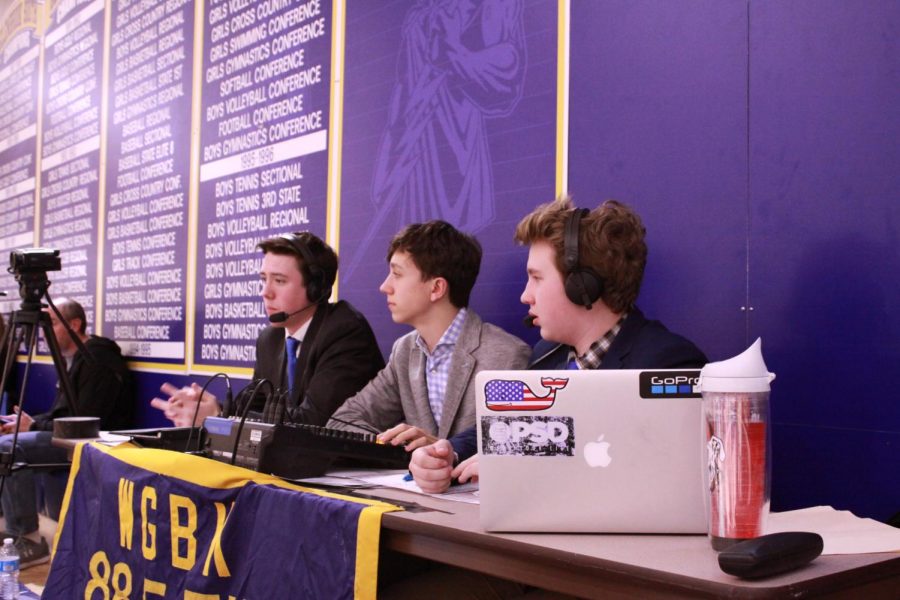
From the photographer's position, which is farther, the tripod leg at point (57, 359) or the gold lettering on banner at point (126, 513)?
the tripod leg at point (57, 359)

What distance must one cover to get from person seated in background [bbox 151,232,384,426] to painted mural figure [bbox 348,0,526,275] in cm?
31

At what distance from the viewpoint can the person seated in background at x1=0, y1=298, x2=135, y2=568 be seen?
3668 millimetres

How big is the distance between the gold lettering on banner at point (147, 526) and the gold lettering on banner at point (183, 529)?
0.24 ft

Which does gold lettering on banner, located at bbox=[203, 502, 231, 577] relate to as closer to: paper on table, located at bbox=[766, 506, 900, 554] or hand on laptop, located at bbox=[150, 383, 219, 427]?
hand on laptop, located at bbox=[150, 383, 219, 427]

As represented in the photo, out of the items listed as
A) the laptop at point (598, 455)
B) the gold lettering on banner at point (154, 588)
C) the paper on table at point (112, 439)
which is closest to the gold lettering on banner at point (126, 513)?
the gold lettering on banner at point (154, 588)

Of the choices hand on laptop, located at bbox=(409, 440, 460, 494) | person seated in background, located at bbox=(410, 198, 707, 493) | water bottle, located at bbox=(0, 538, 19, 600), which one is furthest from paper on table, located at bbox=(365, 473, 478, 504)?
water bottle, located at bbox=(0, 538, 19, 600)

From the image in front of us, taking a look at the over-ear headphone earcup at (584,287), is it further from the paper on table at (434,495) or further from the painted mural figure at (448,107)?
the painted mural figure at (448,107)

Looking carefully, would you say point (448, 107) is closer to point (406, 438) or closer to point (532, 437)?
point (406, 438)

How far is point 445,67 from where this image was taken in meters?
2.77

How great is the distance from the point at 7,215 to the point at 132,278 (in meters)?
2.02

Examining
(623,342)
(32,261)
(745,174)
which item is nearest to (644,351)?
(623,342)

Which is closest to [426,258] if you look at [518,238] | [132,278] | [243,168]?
[518,238]

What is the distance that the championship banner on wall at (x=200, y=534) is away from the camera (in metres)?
1.39

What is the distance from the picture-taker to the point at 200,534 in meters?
1.66
